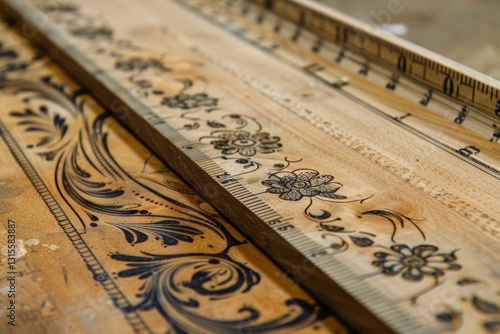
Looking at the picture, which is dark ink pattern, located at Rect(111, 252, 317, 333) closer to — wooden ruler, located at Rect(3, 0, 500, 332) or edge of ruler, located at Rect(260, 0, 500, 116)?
wooden ruler, located at Rect(3, 0, 500, 332)

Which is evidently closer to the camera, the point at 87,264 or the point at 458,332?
the point at 458,332

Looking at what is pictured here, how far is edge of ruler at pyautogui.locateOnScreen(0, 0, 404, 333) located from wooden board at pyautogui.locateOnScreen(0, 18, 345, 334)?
0.03 metres

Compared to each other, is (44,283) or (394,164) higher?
(394,164)

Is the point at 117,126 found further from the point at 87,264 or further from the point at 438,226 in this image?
the point at 438,226

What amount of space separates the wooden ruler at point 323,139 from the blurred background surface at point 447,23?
467 millimetres

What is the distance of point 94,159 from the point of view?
1467 mm

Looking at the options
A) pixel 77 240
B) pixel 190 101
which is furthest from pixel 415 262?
pixel 190 101

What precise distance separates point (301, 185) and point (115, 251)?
33cm

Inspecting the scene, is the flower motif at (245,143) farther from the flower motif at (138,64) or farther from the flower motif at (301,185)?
the flower motif at (138,64)

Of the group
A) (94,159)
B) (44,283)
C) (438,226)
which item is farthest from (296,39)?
(44,283)

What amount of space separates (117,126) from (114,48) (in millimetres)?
339

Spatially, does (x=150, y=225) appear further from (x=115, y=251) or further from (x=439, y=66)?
(x=439, y=66)

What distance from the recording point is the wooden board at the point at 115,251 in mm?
1036

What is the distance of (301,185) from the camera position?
48.3 inches
